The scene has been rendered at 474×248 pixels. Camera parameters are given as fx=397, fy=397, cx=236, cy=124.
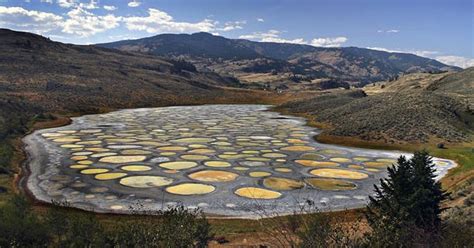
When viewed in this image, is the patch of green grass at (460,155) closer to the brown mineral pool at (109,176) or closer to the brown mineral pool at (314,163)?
the brown mineral pool at (314,163)

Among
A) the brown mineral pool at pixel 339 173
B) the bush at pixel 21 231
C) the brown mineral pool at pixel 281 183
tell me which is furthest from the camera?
the brown mineral pool at pixel 339 173

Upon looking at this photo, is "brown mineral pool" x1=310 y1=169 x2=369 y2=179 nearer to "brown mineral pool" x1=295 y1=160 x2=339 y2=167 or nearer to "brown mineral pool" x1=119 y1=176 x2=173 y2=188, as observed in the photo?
"brown mineral pool" x1=295 y1=160 x2=339 y2=167


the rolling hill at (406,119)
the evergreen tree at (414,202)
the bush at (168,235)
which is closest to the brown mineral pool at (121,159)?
the bush at (168,235)

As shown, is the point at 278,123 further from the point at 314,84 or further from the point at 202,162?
the point at 314,84

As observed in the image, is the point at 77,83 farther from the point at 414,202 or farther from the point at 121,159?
the point at 414,202

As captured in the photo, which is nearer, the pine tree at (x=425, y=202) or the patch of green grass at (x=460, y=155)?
the pine tree at (x=425, y=202)

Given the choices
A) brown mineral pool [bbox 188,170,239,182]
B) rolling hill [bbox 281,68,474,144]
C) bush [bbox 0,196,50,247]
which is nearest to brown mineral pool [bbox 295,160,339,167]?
brown mineral pool [bbox 188,170,239,182]
